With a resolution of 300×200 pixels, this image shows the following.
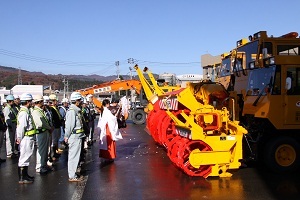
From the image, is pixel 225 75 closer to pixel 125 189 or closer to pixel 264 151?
pixel 264 151


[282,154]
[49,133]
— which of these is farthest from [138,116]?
[282,154]

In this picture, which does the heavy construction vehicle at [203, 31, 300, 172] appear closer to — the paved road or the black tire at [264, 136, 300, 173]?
the black tire at [264, 136, 300, 173]

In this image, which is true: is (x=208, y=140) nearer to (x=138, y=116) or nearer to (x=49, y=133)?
(x=49, y=133)

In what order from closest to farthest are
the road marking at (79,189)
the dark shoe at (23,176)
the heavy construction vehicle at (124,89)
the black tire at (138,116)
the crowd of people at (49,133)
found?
the road marking at (79,189), the dark shoe at (23,176), the crowd of people at (49,133), the heavy construction vehicle at (124,89), the black tire at (138,116)

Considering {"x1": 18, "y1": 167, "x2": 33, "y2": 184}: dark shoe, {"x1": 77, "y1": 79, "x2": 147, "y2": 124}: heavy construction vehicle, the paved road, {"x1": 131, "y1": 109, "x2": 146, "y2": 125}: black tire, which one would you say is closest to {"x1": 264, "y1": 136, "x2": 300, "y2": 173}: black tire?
the paved road

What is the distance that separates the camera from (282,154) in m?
8.30

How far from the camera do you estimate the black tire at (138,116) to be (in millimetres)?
23938

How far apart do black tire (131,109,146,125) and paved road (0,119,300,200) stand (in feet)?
46.5

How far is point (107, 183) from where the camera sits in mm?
7637

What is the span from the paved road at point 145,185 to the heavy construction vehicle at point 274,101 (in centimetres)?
51

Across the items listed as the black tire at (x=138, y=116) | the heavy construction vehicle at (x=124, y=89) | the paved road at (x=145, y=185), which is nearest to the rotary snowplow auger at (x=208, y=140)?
the paved road at (x=145, y=185)

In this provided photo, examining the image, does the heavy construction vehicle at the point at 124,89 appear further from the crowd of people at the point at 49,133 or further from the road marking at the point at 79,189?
the road marking at the point at 79,189

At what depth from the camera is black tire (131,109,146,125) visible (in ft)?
78.5

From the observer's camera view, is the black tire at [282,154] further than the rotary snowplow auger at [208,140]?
Yes
